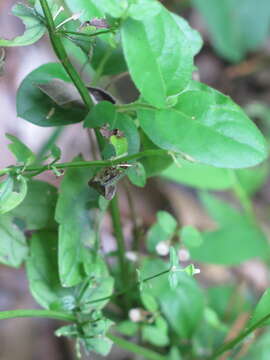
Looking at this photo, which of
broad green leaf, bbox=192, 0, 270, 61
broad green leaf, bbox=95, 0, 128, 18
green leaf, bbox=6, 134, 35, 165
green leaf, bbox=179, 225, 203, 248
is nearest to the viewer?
broad green leaf, bbox=95, 0, 128, 18

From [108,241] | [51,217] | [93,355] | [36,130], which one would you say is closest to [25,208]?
[51,217]

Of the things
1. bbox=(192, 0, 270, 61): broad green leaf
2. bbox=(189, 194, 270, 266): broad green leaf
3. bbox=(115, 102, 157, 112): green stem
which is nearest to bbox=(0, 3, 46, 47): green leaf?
bbox=(115, 102, 157, 112): green stem

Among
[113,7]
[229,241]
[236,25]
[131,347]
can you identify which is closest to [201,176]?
[229,241]

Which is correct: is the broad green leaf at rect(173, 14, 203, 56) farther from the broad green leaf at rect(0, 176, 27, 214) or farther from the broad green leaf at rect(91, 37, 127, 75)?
the broad green leaf at rect(0, 176, 27, 214)

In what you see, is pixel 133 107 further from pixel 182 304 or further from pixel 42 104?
pixel 182 304

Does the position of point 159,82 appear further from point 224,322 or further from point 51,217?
point 224,322

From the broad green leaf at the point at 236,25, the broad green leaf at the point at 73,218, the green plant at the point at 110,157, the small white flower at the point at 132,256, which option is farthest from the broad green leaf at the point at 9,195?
the broad green leaf at the point at 236,25
